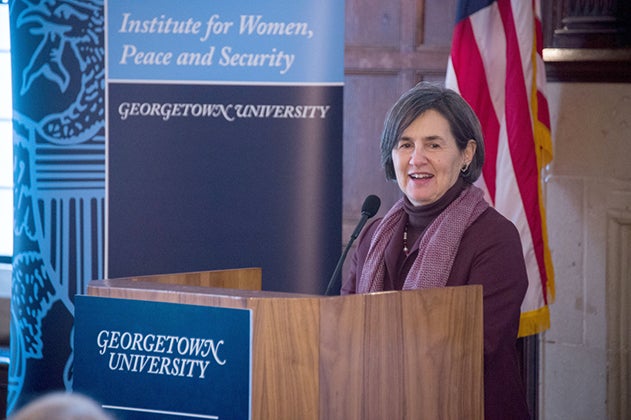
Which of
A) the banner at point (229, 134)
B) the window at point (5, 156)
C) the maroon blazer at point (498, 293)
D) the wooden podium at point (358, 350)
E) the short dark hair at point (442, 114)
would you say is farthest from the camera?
the window at point (5, 156)

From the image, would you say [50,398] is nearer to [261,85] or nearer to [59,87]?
[261,85]

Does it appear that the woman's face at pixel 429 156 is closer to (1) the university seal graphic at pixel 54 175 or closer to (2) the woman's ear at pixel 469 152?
(2) the woman's ear at pixel 469 152

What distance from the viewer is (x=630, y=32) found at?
3758 mm

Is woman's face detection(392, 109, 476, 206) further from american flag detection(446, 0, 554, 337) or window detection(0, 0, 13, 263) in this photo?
window detection(0, 0, 13, 263)

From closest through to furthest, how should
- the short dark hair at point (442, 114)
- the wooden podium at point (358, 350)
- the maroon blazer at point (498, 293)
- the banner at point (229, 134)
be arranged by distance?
the wooden podium at point (358, 350)
the maroon blazer at point (498, 293)
the short dark hair at point (442, 114)
the banner at point (229, 134)

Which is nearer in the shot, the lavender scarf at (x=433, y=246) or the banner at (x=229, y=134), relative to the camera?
the lavender scarf at (x=433, y=246)

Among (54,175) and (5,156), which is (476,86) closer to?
(54,175)

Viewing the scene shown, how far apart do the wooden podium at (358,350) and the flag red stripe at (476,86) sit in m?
1.69

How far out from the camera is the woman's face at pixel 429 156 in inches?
92.2

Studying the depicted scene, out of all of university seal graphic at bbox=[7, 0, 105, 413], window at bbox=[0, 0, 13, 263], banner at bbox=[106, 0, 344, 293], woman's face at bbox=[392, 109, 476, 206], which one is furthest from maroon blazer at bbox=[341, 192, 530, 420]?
window at bbox=[0, 0, 13, 263]

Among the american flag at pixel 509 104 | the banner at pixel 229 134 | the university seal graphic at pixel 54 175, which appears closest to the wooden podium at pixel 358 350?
the banner at pixel 229 134

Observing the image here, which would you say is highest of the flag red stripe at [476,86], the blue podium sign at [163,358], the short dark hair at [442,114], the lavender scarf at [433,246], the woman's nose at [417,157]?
the flag red stripe at [476,86]

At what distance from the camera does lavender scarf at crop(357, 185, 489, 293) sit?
7.21 feet

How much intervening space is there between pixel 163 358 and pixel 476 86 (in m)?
2.10
